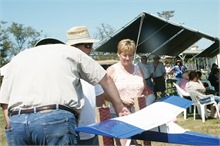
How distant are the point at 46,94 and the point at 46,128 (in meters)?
0.19

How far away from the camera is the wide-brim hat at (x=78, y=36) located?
2.94 meters

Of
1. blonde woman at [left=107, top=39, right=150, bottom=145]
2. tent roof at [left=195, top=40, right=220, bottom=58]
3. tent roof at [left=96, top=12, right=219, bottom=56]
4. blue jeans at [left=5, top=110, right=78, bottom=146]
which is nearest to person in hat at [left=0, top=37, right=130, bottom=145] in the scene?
blue jeans at [left=5, top=110, right=78, bottom=146]

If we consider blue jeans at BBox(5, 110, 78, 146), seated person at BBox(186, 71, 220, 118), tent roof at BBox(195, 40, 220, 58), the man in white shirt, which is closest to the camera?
blue jeans at BBox(5, 110, 78, 146)

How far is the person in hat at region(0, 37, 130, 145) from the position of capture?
7.03ft

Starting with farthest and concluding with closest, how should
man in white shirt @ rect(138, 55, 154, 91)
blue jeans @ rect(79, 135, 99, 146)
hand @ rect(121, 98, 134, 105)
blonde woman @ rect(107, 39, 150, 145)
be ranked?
man in white shirt @ rect(138, 55, 154, 91)
blonde woman @ rect(107, 39, 150, 145)
hand @ rect(121, 98, 134, 105)
blue jeans @ rect(79, 135, 99, 146)

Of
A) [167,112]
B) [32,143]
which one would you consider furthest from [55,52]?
[167,112]

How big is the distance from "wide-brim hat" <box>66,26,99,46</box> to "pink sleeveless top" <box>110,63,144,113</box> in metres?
1.21

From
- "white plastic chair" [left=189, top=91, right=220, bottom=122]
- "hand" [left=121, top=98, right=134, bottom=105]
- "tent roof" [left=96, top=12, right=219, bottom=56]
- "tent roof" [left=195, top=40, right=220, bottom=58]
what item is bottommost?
"white plastic chair" [left=189, top=91, right=220, bottom=122]

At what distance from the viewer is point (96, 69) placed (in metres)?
2.35

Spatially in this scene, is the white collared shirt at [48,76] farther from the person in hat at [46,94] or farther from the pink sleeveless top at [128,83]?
the pink sleeveless top at [128,83]

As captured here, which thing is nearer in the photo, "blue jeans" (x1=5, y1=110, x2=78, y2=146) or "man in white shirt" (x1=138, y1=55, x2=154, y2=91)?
"blue jeans" (x1=5, y1=110, x2=78, y2=146)

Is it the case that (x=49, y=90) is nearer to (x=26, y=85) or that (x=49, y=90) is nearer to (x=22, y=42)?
(x=26, y=85)

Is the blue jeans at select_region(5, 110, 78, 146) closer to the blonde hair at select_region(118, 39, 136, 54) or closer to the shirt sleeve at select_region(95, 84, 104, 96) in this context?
the shirt sleeve at select_region(95, 84, 104, 96)

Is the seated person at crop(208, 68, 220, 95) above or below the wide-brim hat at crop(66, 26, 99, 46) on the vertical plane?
below
